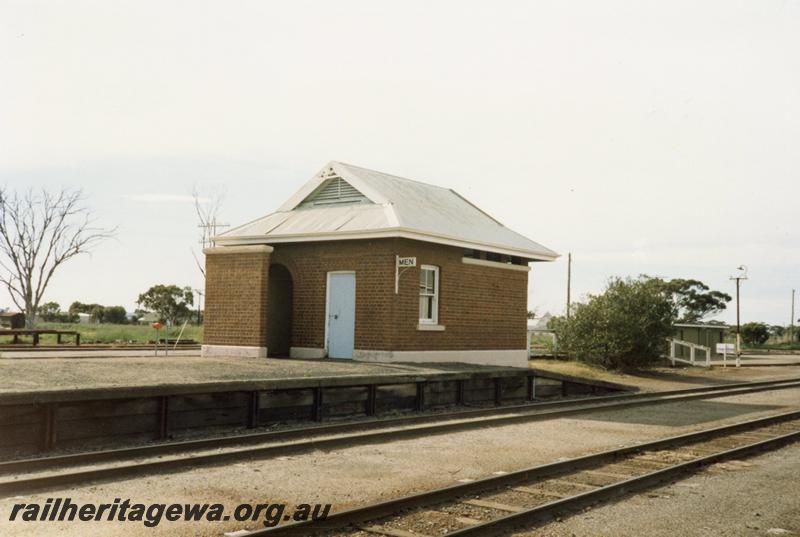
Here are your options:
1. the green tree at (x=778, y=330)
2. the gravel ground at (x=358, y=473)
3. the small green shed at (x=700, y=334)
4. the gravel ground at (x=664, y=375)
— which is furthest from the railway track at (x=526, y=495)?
the green tree at (x=778, y=330)

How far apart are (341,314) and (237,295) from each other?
Answer: 2.67 m

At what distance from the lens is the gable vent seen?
21688mm

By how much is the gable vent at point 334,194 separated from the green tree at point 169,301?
4927cm

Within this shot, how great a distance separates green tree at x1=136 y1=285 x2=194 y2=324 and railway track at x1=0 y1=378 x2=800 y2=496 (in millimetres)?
56678

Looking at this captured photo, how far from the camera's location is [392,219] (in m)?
19.2

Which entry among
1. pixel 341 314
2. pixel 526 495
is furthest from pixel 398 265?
pixel 526 495

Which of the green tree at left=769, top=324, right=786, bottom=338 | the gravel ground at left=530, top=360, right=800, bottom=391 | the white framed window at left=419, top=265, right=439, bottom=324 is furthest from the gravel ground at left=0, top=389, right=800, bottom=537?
the green tree at left=769, top=324, right=786, bottom=338

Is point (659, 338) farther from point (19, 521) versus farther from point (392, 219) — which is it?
point (19, 521)

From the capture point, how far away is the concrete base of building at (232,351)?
64.0 ft

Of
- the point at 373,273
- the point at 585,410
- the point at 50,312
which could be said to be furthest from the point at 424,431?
the point at 50,312

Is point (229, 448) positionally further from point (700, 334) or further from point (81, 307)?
point (81, 307)

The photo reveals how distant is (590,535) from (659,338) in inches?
937

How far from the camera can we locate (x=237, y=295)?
20.0 m

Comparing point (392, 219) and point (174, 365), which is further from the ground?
point (392, 219)
